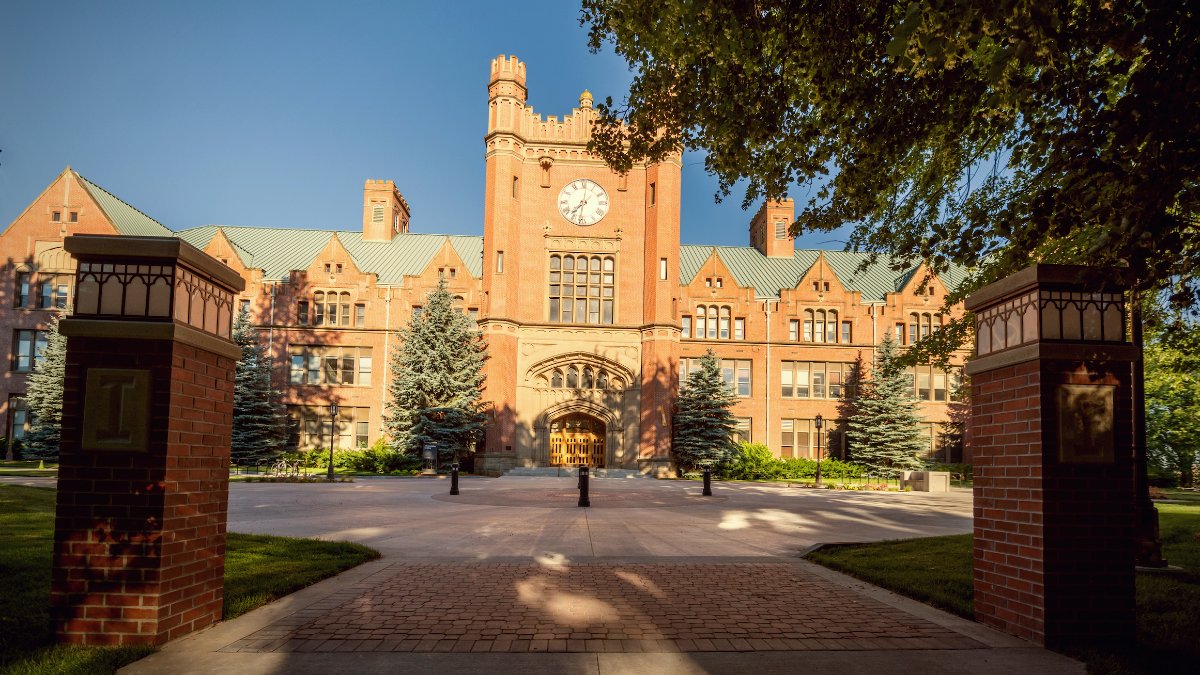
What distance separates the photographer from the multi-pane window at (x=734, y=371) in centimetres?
4316

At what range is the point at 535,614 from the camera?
5785mm

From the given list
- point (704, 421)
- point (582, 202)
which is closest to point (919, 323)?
point (704, 421)

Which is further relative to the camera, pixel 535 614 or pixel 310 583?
pixel 310 583

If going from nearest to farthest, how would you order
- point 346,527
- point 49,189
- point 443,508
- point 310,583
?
1. point 310,583
2. point 346,527
3. point 443,508
4. point 49,189

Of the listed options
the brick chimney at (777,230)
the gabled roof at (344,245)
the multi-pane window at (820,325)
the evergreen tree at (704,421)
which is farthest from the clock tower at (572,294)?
the brick chimney at (777,230)

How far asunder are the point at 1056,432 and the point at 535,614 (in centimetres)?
420

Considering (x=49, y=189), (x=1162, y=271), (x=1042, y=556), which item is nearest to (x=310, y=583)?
(x=1042, y=556)

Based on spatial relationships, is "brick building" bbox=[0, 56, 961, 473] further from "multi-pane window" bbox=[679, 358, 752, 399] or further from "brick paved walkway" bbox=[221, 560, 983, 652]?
"brick paved walkway" bbox=[221, 560, 983, 652]

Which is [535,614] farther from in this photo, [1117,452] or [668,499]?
[668,499]

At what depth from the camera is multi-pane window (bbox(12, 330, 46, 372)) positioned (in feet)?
134

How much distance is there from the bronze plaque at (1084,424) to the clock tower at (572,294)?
1235 inches

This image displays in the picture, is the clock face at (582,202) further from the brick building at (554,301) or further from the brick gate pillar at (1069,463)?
the brick gate pillar at (1069,463)

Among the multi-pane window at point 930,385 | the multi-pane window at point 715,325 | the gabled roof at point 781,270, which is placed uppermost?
the gabled roof at point 781,270

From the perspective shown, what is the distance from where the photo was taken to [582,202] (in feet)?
127
